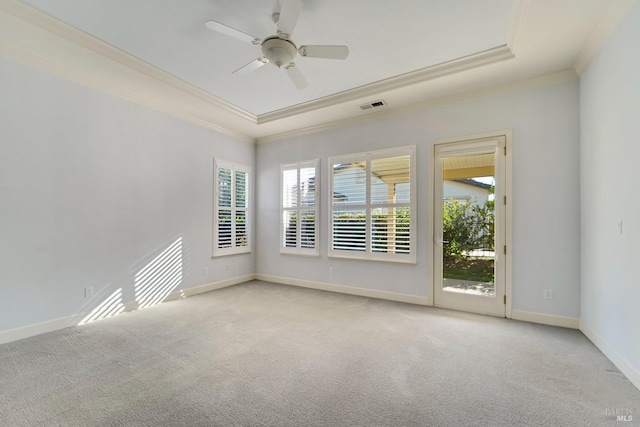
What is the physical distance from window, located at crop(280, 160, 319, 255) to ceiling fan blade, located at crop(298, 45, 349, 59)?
2.72 meters

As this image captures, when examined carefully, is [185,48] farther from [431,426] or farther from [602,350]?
[602,350]

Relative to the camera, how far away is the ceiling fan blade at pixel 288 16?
6.61ft

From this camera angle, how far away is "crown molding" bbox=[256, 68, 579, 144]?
3.28 m

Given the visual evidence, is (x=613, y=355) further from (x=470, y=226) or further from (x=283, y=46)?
(x=283, y=46)

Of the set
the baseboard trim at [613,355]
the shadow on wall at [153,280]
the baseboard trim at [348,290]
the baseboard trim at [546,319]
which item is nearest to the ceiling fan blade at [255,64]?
the shadow on wall at [153,280]

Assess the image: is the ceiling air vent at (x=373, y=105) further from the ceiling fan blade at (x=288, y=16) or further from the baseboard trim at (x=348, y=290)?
the baseboard trim at (x=348, y=290)

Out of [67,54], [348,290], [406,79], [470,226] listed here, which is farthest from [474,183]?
[67,54]

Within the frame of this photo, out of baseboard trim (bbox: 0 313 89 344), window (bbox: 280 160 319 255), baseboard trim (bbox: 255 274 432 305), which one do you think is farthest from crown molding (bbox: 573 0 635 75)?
baseboard trim (bbox: 0 313 89 344)

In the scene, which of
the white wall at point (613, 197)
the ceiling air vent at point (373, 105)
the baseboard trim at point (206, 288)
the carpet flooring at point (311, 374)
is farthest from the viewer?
the baseboard trim at point (206, 288)

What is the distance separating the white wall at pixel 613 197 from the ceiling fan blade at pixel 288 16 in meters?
2.54

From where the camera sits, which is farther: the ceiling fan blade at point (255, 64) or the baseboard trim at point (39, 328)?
the baseboard trim at point (39, 328)

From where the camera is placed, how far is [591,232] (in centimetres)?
290

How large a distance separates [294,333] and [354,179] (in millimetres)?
2726

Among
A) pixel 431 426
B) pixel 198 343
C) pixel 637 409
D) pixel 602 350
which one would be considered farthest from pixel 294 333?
pixel 602 350
